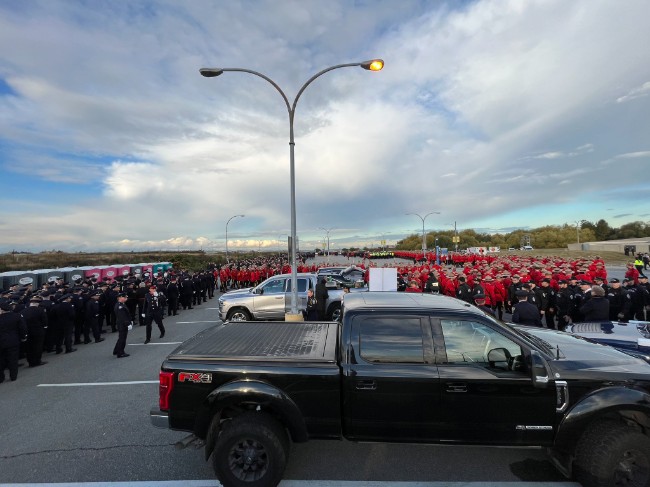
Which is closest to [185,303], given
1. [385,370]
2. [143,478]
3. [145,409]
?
[145,409]

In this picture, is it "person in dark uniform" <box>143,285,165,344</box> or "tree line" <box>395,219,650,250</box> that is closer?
"person in dark uniform" <box>143,285,165,344</box>

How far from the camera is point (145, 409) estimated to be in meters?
5.44

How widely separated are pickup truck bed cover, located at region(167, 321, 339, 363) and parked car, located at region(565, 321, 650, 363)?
4.00 meters

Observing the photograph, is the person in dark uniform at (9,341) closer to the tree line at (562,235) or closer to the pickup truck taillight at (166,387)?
the pickup truck taillight at (166,387)

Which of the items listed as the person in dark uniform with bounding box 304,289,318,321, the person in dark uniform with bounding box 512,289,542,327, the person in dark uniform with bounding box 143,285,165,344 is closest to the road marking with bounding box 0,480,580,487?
the person in dark uniform with bounding box 512,289,542,327

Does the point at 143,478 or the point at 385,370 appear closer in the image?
the point at 385,370

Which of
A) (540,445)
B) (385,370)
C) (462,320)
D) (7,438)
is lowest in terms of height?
(7,438)

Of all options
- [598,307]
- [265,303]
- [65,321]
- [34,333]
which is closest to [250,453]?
[598,307]

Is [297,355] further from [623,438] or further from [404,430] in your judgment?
[623,438]

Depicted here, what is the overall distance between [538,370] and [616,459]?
3.26 ft

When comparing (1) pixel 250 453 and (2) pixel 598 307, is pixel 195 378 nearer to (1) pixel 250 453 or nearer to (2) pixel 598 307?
(1) pixel 250 453

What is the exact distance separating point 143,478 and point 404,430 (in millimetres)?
Answer: 2750

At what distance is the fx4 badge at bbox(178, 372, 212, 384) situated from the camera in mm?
3508

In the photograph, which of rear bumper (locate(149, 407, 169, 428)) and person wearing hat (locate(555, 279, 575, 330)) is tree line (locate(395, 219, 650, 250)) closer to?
person wearing hat (locate(555, 279, 575, 330))
